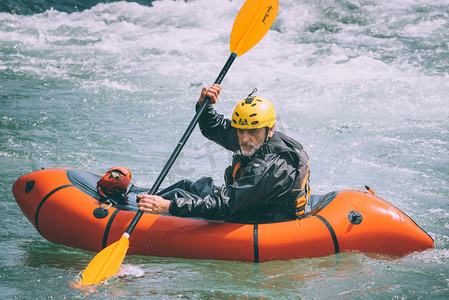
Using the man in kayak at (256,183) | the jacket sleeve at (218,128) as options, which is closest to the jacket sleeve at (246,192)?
the man in kayak at (256,183)

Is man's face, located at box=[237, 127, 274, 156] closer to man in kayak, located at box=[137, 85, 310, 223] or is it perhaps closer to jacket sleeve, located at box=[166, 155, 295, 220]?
man in kayak, located at box=[137, 85, 310, 223]

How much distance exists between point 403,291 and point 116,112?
5280 mm

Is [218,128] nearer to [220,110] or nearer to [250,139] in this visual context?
[250,139]

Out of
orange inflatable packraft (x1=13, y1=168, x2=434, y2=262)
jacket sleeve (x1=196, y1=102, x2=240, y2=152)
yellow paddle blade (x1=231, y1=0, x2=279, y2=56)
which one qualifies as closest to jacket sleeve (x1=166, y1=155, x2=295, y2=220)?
orange inflatable packraft (x1=13, y1=168, x2=434, y2=262)

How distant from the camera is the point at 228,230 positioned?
143 inches

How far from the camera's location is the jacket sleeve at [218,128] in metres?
4.21

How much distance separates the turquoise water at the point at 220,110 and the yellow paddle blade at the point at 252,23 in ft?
5.31

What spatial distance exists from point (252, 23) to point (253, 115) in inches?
66.5

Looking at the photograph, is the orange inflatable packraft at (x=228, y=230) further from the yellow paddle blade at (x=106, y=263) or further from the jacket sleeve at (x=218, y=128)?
the jacket sleeve at (x=218, y=128)

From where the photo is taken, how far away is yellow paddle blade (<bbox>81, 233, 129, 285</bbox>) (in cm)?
336

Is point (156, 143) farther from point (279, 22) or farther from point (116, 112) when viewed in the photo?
point (279, 22)

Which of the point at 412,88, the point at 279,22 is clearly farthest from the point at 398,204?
the point at 279,22

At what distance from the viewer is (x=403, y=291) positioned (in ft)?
10.9

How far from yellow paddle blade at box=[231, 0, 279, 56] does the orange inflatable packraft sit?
1755 mm
